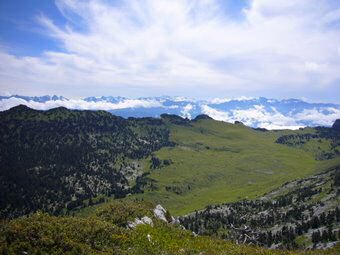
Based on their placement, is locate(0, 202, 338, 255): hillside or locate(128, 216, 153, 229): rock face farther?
locate(128, 216, 153, 229): rock face

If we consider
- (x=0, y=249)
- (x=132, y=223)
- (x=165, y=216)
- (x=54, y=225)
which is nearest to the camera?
(x=0, y=249)

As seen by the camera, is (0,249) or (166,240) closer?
(0,249)

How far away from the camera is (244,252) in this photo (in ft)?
119

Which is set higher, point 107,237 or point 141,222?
point 107,237

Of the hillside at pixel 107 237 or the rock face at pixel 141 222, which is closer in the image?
the hillside at pixel 107 237

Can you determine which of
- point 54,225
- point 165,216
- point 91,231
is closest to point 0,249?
point 54,225

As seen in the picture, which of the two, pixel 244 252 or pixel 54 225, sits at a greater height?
pixel 54 225

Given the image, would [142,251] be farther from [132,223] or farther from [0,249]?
[0,249]

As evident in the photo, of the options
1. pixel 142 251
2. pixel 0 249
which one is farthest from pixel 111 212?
pixel 0 249

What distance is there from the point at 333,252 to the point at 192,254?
49.3 feet

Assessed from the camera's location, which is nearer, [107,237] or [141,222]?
[107,237]

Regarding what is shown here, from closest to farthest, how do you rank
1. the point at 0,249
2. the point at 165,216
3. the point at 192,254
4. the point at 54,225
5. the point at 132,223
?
1. the point at 0,249
2. the point at 54,225
3. the point at 192,254
4. the point at 132,223
5. the point at 165,216

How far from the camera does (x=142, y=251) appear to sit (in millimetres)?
33219

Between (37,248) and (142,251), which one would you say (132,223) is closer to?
(142,251)
